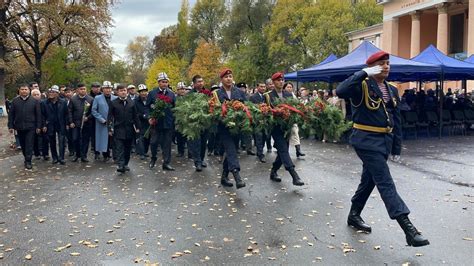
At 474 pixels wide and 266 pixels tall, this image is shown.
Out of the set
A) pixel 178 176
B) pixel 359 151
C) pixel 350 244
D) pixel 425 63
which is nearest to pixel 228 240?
pixel 350 244

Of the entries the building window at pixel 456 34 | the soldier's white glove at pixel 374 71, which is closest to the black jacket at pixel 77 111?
the soldier's white glove at pixel 374 71

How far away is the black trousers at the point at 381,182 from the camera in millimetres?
5246

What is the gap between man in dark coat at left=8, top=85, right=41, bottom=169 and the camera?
446 inches

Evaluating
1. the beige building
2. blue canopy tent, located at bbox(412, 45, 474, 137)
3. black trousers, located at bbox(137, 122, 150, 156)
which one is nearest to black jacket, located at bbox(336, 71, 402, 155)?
black trousers, located at bbox(137, 122, 150, 156)

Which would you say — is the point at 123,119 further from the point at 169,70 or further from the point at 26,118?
the point at 169,70

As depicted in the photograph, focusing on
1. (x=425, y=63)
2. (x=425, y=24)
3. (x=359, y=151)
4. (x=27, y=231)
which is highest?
(x=425, y=24)

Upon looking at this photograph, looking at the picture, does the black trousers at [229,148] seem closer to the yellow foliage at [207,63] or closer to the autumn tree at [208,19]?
the yellow foliage at [207,63]

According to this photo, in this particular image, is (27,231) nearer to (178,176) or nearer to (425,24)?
(178,176)

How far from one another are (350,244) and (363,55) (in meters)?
12.1

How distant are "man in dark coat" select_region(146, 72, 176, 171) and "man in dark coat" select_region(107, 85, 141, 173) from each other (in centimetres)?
44

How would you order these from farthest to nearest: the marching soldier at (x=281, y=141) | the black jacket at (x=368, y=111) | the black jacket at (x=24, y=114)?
the black jacket at (x=24, y=114), the marching soldier at (x=281, y=141), the black jacket at (x=368, y=111)

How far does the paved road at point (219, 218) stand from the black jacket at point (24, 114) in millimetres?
1215

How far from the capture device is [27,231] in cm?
625

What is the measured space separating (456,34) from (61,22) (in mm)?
30865
